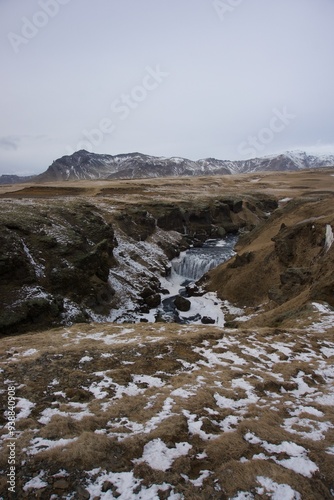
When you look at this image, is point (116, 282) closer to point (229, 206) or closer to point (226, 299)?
point (226, 299)

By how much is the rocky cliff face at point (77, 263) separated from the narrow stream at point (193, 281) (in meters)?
1.66

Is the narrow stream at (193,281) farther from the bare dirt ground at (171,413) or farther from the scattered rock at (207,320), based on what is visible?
the bare dirt ground at (171,413)

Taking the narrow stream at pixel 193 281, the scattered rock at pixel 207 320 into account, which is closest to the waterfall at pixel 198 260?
the narrow stream at pixel 193 281

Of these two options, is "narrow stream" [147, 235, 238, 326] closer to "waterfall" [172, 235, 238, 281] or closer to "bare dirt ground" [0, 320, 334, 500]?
"waterfall" [172, 235, 238, 281]

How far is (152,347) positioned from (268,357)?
453 cm

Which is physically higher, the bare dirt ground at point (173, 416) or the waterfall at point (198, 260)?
the bare dirt ground at point (173, 416)

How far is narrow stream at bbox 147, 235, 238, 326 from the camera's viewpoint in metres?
29.5

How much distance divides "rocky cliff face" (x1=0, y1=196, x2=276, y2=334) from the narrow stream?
1662 millimetres

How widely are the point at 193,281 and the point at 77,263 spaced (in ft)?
56.5

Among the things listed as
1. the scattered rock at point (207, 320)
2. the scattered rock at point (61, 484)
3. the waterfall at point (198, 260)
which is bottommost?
the scattered rock at point (207, 320)

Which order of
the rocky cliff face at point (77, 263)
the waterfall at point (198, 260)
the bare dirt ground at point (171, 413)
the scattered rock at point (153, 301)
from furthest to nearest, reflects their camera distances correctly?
1. the waterfall at point (198, 260)
2. the scattered rock at point (153, 301)
3. the rocky cliff face at point (77, 263)
4. the bare dirt ground at point (171, 413)

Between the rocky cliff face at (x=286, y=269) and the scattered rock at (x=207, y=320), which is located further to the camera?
the scattered rock at (x=207, y=320)

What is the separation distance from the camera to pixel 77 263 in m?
30.3

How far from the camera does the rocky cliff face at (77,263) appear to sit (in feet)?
80.3
